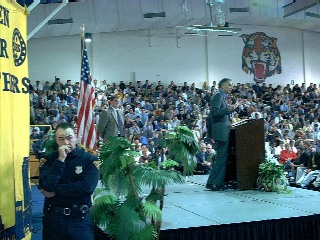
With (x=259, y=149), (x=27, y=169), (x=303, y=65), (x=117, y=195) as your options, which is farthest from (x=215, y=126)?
(x=303, y=65)

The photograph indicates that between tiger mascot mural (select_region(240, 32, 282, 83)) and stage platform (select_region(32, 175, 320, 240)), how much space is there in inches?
861

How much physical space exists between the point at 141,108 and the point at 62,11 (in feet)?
17.4

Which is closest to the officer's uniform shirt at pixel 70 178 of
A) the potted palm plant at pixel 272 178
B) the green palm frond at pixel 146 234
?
the green palm frond at pixel 146 234

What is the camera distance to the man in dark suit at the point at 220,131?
7.15m

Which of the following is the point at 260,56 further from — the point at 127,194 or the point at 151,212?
the point at 151,212

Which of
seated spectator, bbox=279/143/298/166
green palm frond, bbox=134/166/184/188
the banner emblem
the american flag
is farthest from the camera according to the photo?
seated spectator, bbox=279/143/298/166

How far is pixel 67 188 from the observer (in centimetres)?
351

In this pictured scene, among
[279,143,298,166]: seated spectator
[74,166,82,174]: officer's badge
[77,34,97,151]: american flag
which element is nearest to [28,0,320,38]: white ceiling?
[279,143,298,166]: seated spectator

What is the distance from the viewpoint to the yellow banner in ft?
11.0

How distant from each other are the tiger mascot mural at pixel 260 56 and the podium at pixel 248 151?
69.1 feet

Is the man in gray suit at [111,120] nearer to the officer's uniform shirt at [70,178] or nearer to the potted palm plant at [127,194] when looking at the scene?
the potted palm plant at [127,194]

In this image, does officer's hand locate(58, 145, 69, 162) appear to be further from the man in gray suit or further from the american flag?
the man in gray suit

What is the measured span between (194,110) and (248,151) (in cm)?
1373


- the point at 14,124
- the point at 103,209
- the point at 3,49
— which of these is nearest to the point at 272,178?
the point at 103,209
